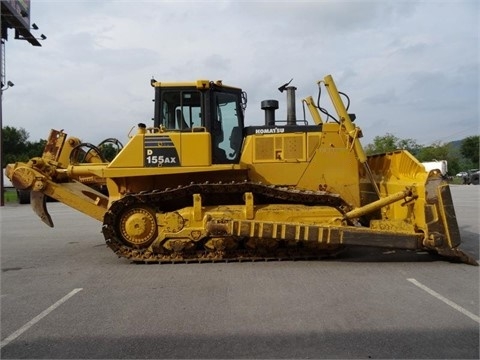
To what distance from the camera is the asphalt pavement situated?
4.25 m

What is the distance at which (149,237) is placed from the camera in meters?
8.07

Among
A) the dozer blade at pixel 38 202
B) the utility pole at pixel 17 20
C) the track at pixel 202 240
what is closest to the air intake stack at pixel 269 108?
the track at pixel 202 240

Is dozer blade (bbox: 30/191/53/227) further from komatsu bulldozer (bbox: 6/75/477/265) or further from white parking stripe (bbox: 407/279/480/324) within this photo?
white parking stripe (bbox: 407/279/480/324)

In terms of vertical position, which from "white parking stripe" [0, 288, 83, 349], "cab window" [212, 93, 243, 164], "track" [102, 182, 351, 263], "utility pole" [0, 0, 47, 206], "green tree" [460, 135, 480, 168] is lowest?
"white parking stripe" [0, 288, 83, 349]

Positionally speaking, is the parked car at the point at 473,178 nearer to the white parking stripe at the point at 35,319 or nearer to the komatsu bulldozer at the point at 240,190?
the komatsu bulldozer at the point at 240,190

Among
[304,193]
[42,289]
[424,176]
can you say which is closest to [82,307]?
[42,289]

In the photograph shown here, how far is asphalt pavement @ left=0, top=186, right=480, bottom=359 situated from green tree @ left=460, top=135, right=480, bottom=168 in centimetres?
8250

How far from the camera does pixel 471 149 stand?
83.1 m

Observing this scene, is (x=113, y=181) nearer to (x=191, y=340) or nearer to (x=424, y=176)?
(x=191, y=340)

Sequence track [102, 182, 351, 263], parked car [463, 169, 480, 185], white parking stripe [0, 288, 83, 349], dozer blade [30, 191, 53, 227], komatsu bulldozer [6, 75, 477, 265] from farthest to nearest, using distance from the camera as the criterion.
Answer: parked car [463, 169, 480, 185], dozer blade [30, 191, 53, 227], track [102, 182, 351, 263], komatsu bulldozer [6, 75, 477, 265], white parking stripe [0, 288, 83, 349]

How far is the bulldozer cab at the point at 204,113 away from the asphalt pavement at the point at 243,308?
2194 mm

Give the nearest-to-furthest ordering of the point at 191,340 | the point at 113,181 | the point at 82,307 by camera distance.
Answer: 1. the point at 191,340
2. the point at 82,307
3. the point at 113,181

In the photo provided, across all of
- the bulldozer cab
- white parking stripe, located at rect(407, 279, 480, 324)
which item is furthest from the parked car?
white parking stripe, located at rect(407, 279, 480, 324)

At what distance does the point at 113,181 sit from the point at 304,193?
3.42 meters
